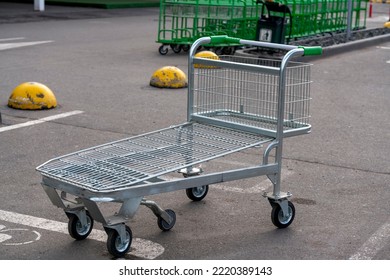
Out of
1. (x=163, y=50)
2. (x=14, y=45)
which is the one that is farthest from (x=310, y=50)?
(x=14, y=45)

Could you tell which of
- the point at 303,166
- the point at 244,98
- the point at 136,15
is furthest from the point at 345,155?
the point at 136,15

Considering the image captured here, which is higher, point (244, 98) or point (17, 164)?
point (244, 98)

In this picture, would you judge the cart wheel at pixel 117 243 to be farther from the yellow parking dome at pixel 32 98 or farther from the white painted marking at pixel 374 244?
the yellow parking dome at pixel 32 98

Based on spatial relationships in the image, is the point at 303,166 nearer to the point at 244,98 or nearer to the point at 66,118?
the point at 244,98

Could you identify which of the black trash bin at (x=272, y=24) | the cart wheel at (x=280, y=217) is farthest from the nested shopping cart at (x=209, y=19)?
the cart wheel at (x=280, y=217)

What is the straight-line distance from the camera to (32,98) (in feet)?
33.6

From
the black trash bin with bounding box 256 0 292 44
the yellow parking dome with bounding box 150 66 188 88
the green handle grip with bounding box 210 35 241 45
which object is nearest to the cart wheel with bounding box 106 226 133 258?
the green handle grip with bounding box 210 35 241 45

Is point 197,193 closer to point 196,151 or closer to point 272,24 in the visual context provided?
point 196,151

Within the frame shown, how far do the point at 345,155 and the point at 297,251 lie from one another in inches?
117

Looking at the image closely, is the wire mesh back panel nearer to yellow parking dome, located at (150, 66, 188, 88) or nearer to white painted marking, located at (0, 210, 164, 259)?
white painted marking, located at (0, 210, 164, 259)

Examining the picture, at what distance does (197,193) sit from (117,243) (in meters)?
1.49

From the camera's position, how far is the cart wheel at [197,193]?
6.59 meters

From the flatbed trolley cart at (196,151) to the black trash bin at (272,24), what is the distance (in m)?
8.44

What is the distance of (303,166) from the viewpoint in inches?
309
